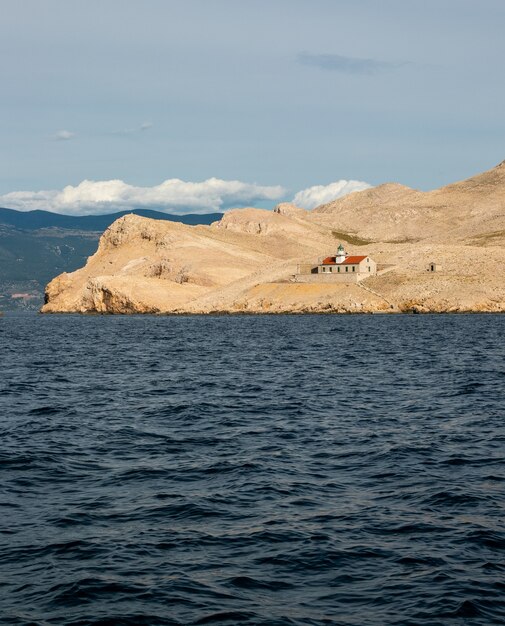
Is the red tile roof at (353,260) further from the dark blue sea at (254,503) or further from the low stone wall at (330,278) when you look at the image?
the dark blue sea at (254,503)

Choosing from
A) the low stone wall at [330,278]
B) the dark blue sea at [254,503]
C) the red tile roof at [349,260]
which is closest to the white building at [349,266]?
the red tile roof at [349,260]

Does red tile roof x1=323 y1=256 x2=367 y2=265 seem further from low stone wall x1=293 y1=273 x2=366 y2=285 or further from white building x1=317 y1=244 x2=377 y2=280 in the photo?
low stone wall x1=293 y1=273 x2=366 y2=285

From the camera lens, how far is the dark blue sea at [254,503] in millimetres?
17609

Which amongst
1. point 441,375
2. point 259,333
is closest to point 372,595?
point 441,375

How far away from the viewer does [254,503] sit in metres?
24.4

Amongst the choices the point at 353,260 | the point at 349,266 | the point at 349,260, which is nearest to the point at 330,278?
the point at 349,266

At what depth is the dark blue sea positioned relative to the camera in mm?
17609

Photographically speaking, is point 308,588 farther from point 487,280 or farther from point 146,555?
point 487,280

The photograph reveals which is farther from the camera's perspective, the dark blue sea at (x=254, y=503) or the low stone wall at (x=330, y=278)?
the low stone wall at (x=330, y=278)

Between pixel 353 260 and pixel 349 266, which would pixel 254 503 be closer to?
pixel 349 266

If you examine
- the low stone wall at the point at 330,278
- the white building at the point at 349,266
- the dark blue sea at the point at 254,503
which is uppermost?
the white building at the point at 349,266

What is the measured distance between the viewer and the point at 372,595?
17875 mm

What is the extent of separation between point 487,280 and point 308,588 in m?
154

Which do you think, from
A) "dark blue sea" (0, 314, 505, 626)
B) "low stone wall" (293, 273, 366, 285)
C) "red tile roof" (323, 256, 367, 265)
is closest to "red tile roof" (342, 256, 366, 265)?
"red tile roof" (323, 256, 367, 265)
